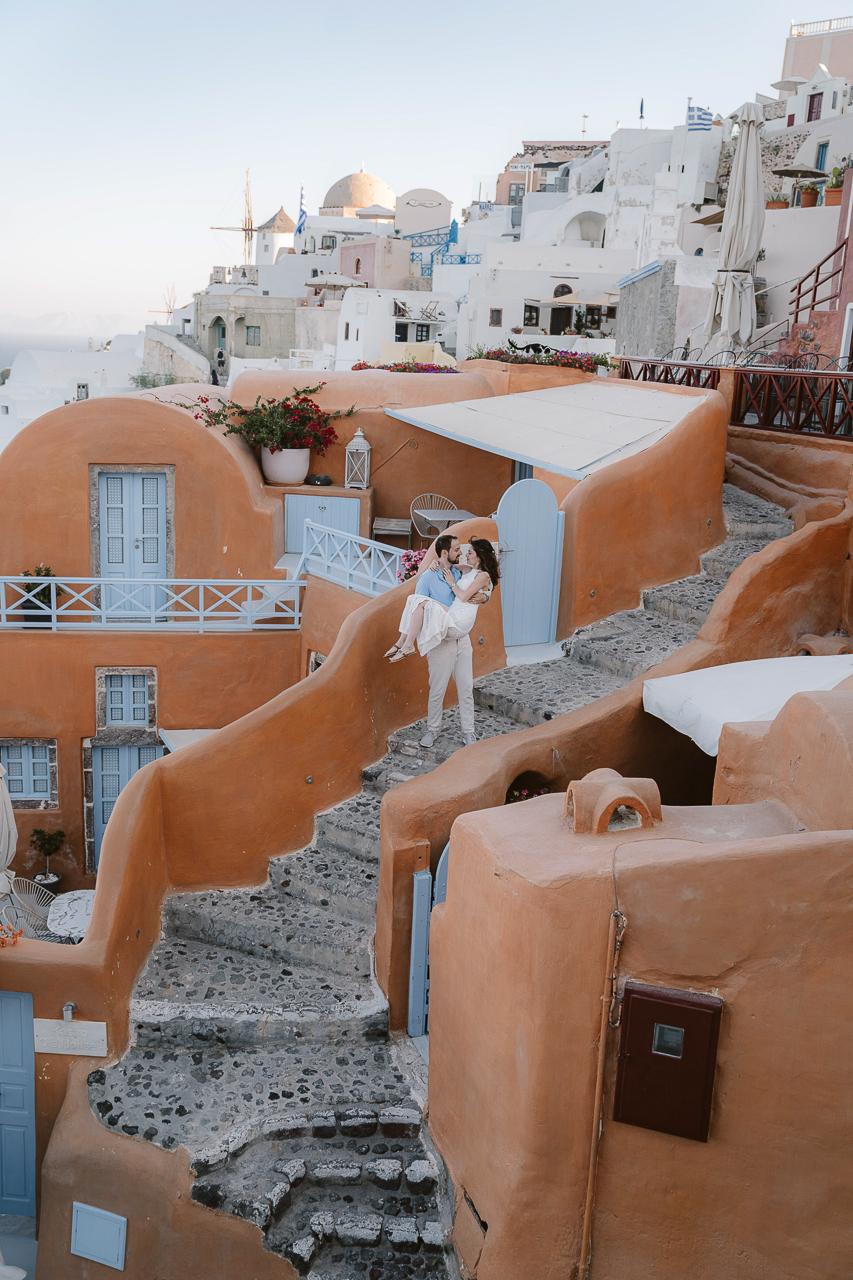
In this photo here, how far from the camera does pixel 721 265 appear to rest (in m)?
15.1

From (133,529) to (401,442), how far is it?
422 cm

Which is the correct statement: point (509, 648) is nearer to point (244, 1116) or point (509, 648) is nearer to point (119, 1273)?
point (244, 1116)

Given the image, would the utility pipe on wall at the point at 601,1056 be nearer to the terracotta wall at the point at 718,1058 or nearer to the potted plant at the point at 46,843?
the terracotta wall at the point at 718,1058

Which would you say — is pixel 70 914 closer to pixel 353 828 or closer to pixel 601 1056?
pixel 353 828

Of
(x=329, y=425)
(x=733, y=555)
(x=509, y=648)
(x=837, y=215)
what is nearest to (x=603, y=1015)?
(x=509, y=648)

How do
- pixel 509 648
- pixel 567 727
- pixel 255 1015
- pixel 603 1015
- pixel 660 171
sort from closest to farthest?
pixel 603 1015 → pixel 255 1015 → pixel 567 727 → pixel 509 648 → pixel 660 171

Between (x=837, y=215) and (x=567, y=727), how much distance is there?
652 inches

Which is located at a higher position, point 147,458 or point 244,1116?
point 147,458

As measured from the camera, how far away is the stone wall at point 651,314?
2348 centimetres

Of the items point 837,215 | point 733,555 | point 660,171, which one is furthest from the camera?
point 660,171

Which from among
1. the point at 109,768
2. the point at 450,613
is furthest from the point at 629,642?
the point at 109,768

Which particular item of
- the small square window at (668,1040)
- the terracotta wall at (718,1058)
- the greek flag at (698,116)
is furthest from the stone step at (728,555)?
the greek flag at (698,116)

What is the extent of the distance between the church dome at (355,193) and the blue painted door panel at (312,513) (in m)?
58.0

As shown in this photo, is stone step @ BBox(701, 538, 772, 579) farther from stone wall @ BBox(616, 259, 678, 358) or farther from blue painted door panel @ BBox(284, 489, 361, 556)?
stone wall @ BBox(616, 259, 678, 358)
